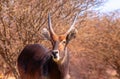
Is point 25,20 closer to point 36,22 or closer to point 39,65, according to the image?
point 36,22

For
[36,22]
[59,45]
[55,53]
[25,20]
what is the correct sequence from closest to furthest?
[55,53] → [59,45] → [25,20] → [36,22]

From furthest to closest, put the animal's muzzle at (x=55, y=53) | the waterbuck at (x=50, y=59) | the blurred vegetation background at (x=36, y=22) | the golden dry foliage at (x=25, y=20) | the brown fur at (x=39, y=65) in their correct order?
the blurred vegetation background at (x=36, y=22) < the golden dry foliage at (x=25, y=20) < the brown fur at (x=39, y=65) < the waterbuck at (x=50, y=59) < the animal's muzzle at (x=55, y=53)

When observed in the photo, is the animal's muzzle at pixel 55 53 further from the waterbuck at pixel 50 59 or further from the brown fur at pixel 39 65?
the brown fur at pixel 39 65

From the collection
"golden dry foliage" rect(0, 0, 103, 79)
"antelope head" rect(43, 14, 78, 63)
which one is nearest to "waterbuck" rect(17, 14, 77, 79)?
"antelope head" rect(43, 14, 78, 63)

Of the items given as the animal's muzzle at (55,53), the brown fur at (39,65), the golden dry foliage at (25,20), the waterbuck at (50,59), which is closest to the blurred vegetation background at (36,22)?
the golden dry foliage at (25,20)

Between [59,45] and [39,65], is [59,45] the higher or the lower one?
the higher one

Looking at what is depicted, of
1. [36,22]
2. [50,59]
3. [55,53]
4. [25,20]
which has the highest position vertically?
[55,53]

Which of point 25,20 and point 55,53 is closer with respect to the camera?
point 55,53

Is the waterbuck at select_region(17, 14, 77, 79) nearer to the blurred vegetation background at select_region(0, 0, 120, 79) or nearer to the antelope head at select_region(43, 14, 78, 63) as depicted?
the antelope head at select_region(43, 14, 78, 63)

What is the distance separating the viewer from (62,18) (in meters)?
16.2

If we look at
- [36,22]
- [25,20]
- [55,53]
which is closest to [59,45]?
[55,53]

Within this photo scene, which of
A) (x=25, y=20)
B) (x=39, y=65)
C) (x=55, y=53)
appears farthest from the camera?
(x=25, y=20)

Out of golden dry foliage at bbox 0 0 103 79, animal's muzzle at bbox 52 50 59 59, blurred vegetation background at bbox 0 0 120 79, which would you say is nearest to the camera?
animal's muzzle at bbox 52 50 59 59

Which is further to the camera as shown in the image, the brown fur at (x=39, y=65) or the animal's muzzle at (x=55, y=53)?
the brown fur at (x=39, y=65)
